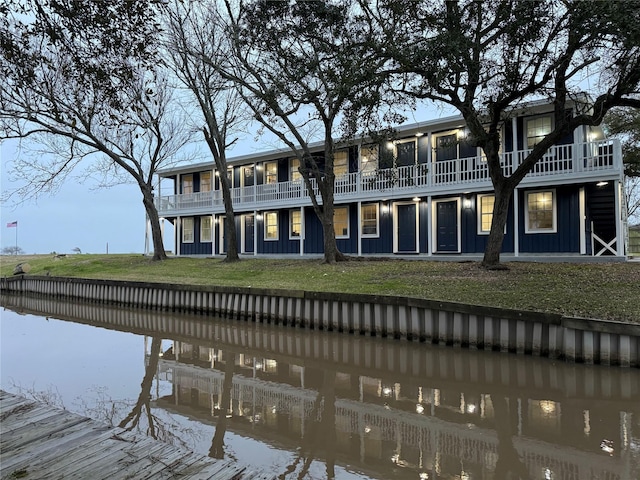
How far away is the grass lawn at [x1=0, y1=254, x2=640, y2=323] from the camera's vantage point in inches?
377

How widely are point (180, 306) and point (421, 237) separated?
1086 cm

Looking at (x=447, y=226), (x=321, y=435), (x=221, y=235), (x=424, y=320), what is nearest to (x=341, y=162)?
(x=447, y=226)

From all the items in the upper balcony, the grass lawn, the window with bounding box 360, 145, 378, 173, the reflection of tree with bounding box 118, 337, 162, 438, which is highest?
the window with bounding box 360, 145, 378, 173

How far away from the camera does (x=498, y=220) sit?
1393 centimetres

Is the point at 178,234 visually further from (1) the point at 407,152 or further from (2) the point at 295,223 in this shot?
(1) the point at 407,152

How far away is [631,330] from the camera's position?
784cm

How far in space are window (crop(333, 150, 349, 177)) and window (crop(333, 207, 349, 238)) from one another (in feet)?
5.92

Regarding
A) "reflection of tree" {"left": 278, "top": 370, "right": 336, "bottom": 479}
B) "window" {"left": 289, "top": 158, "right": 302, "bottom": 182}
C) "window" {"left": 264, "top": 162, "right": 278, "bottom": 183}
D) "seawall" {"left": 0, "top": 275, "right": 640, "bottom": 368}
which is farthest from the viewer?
"window" {"left": 264, "top": 162, "right": 278, "bottom": 183}

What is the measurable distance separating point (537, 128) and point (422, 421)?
15529 millimetres

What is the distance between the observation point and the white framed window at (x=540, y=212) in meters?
17.3

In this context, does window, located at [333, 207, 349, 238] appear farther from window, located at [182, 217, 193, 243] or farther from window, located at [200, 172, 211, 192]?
window, located at [182, 217, 193, 243]

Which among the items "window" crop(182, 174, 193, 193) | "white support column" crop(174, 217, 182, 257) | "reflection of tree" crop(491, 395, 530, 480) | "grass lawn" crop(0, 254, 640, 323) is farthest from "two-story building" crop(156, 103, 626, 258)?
"reflection of tree" crop(491, 395, 530, 480)

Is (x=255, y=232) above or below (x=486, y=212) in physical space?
below

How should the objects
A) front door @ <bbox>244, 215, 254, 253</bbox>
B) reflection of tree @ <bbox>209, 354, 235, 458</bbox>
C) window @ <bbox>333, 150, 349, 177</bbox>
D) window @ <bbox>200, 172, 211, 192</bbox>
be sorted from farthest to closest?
window @ <bbox>200, 172, 211, 192</bbox>
front door @ <bbox>244, 215, 254, 253</bbox>
window @ <bbox>333, 150, 349, 177</bbox>
reflection of tree @ <bbox>209, 354, 235, 458</bbox>
